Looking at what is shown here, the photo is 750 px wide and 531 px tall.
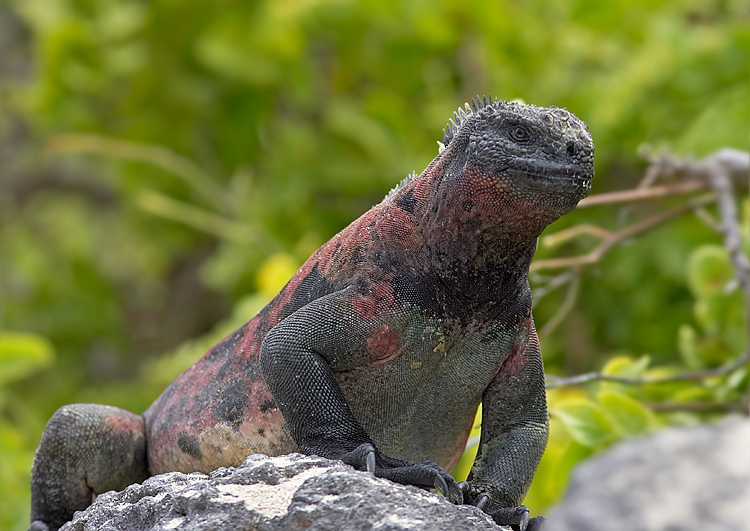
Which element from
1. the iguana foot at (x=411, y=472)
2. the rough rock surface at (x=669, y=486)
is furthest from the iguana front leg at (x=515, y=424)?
the rough rock surface at (x=669, y=486)

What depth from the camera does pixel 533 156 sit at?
3.49m

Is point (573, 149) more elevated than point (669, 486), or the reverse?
point (573, 149)

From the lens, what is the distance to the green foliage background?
8.04 meters

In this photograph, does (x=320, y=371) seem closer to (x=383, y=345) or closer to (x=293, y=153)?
(x=383, y=345)

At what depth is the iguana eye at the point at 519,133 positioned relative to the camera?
3.55 meters

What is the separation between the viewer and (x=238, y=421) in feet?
13.7

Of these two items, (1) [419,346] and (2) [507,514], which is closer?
(2) [507,514]

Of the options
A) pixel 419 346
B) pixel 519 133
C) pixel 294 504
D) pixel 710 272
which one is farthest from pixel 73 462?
pixel 710 272

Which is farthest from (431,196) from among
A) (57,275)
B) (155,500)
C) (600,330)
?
(57,275)

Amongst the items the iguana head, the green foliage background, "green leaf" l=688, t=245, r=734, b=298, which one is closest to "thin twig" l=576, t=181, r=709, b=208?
"green leaf" l=688, t=245, r=734, b=298

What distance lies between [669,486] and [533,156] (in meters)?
1.95

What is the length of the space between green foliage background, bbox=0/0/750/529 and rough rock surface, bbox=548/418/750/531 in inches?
145

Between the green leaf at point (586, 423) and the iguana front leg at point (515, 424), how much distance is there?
130 cm

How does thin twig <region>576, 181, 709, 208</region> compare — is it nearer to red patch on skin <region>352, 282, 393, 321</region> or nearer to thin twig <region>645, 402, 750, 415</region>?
thin twig <region>645, 402, 750, 415</region>
